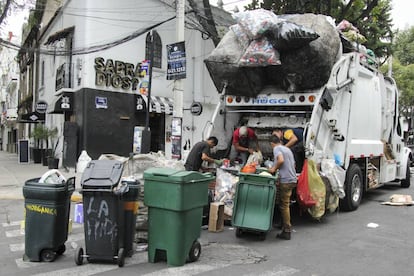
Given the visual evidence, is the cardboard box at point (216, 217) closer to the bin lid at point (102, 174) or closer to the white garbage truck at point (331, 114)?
the white garbage truck at point (331, 114)

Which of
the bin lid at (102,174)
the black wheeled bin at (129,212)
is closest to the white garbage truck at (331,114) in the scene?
the black wheeled bin at (129,212)

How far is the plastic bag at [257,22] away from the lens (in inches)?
291

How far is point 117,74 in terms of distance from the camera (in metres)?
17.3

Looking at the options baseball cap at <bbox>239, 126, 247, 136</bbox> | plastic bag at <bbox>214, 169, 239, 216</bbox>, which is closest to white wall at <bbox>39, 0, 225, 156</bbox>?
baseball cap at <bbox>239, 126, 247, 136</bbox>

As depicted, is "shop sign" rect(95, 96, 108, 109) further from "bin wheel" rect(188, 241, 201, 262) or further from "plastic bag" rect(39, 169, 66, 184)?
"bin wheel" rect(188, 241, 201, 262)

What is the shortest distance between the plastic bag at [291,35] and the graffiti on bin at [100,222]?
403 cm

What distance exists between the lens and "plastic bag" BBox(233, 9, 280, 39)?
739 cm

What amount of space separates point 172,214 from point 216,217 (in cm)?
A: 198

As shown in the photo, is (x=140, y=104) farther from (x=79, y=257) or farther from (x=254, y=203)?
(x=79, y=257)

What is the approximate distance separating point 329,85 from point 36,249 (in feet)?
17.8

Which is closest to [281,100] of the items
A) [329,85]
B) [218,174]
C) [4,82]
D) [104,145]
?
[329,85]

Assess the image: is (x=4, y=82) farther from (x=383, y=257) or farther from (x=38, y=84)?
(x=383, y=257)

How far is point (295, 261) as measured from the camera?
17.7ft

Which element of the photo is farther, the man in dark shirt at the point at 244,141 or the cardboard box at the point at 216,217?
the man in dark shirt at the point at 244,141
